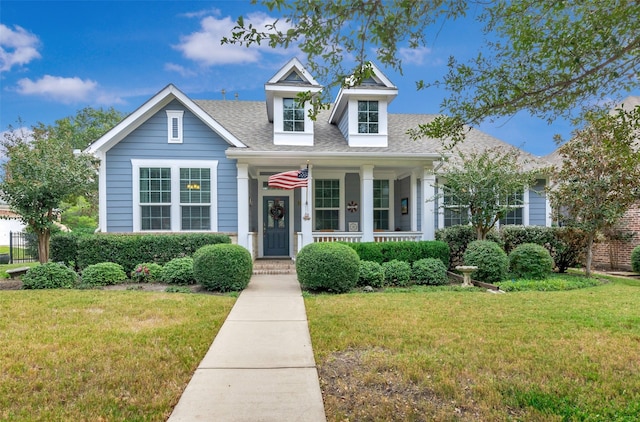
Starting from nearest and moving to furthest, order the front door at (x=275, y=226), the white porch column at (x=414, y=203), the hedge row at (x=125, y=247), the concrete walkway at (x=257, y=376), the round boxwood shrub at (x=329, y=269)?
the concrete walkway at (x=257, y=376)
the round boxwood shrub at (x=329, y=269)
the hedge row at (x=125, y=247)
the white porch column at (x=414, y=203)
the front door at (x=275, y=226)

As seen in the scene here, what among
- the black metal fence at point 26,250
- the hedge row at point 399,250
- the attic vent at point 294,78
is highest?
the attic vent at point 294,78

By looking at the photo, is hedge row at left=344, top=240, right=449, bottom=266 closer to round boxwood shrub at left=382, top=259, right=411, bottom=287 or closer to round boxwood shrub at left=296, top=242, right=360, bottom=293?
round boxwood shrub at left=382, top=259, right=411, bottom=287

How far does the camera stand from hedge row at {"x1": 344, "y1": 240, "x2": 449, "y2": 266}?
33.1 ft

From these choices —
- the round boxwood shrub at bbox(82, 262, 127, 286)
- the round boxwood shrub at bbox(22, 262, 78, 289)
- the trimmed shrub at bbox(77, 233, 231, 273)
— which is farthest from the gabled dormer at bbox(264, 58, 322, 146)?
the round boxwood shrub at bbox(22, 262, 78, 289)

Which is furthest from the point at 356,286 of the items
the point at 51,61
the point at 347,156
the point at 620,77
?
the point at 51,61

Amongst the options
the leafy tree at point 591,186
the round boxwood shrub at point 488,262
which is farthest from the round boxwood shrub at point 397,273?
the leafy tree at point 591,186

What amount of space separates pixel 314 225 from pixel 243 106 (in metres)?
6.45

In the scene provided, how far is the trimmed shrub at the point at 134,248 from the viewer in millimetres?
9758

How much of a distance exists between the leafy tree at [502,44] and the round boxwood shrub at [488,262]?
605 cm

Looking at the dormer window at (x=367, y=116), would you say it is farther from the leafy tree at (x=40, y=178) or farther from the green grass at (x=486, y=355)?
the leafy tree at (x=40, y=178)

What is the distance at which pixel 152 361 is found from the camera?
13.2 feet

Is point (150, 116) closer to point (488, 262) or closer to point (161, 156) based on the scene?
point (161, 156)

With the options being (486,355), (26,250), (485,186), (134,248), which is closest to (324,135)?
(485,186)

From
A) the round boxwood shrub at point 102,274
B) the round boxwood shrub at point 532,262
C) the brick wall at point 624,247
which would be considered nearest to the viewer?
the round boxwood shrub at point 102,274
